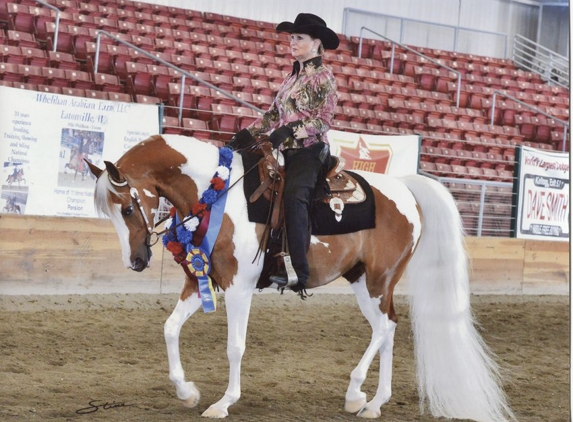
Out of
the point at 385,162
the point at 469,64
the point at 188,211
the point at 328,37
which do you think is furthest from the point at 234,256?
the point at 469,64

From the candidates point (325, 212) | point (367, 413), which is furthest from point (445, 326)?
point (325, 212)

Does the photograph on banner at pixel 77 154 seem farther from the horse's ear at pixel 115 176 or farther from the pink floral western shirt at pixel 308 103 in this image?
the horse's ear at pixel 115 176

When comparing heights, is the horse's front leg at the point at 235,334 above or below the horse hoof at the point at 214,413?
above

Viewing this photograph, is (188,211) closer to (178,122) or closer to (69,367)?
(69,367)

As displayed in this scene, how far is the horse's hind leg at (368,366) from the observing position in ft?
14.1

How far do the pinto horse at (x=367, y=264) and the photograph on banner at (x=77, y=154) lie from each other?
263 centimetres

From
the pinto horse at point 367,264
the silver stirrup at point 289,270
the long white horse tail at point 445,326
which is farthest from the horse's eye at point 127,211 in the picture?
the long white horse tail at point 445,326

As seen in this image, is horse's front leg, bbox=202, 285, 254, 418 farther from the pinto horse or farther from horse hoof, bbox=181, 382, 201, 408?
horse hoof, bbox=181, 382, 201, 408

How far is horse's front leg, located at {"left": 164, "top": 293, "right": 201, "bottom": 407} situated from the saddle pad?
50cm

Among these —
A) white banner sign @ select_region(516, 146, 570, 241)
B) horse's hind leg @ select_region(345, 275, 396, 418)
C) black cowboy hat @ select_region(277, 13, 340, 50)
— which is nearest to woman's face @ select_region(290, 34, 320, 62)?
black cowboy hat @ select_region(277, 13, 340, 50)

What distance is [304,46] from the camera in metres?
4.25

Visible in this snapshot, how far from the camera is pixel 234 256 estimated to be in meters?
4.05

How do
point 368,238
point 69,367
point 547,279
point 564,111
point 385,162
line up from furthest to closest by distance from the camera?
point 564,111
point 547,279
point 385,162
point 69,367
point 368,238

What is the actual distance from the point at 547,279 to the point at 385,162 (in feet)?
7.87
